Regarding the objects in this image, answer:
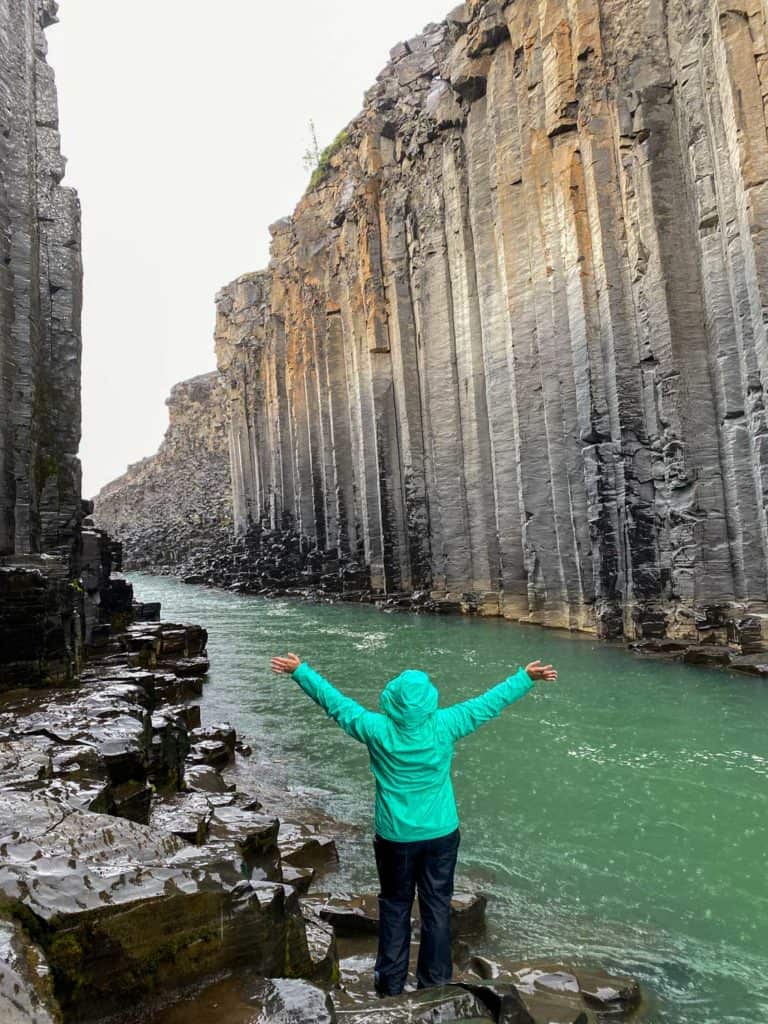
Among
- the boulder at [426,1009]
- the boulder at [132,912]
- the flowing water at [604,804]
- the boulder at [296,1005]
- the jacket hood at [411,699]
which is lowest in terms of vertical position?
the flowing water at [604,804]

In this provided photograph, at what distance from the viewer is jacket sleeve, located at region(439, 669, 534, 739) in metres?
3.31

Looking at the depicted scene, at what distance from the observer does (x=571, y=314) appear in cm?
1441

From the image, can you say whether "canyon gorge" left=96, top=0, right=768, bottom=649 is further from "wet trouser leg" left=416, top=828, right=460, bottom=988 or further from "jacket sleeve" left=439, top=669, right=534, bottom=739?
"wet trouser leg" left=416, top=828, right=460, bottom=988

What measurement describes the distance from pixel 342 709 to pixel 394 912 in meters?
0.88

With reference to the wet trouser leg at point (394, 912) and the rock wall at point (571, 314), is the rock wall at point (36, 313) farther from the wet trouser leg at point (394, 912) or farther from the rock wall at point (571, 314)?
the rock wall at point (571, 314)

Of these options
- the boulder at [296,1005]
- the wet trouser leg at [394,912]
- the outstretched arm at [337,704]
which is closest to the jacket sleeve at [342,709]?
the outstretched arm at [337,704]

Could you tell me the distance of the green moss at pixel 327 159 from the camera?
99.0 feet

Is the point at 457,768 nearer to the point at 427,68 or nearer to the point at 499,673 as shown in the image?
the point at 499,673

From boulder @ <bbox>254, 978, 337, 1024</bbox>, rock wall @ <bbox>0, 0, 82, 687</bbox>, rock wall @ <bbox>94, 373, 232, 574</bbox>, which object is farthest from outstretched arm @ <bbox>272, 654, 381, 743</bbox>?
rock wall @ <bbox>94, 373, 232, 574</bbox>

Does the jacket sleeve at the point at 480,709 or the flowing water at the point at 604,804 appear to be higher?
the jacket sleeve at the point at 480,709

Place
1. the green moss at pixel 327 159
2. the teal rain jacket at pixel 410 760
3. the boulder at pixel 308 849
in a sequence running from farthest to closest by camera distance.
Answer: the green moss at pixel 327 159 < the boulder at pixel 308 849 < the teal rain jacket at pixel 410 760

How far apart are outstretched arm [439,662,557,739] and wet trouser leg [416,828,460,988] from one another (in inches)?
17.7

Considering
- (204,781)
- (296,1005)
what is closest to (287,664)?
(296,1005)

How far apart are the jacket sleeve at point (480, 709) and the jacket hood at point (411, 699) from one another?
0.16m
